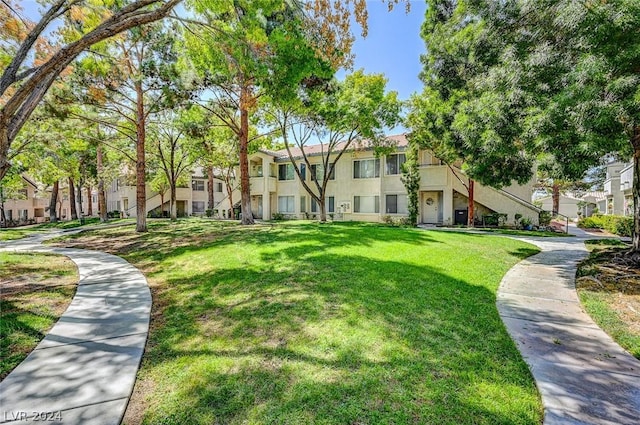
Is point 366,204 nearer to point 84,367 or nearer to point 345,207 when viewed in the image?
point 345,207

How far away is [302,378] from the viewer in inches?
133

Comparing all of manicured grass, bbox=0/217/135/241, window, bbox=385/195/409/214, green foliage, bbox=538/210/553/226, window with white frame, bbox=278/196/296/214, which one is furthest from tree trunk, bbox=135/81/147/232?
green foliage, bbox=538/210/553/226

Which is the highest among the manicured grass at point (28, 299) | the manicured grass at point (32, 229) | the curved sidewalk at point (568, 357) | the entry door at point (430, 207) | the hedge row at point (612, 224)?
the entry door at point (430, 207)

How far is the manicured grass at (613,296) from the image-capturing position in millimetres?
4743

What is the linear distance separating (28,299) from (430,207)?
2245cm

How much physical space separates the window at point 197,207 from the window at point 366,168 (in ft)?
80.4

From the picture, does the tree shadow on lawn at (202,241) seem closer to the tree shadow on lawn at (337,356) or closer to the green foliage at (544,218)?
the tree shadow on lawn at (337,356)

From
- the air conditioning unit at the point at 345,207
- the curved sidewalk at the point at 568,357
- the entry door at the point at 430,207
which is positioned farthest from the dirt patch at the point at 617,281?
the air conditioning unit at the point at 345,207

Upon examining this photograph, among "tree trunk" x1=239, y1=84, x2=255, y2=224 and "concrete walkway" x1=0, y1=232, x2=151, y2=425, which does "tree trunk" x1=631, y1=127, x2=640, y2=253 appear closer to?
"concrete walkway" x1=0, y1=232, x2=151, y2=425

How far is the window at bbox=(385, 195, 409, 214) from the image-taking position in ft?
75.3

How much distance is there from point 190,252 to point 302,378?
311 inches

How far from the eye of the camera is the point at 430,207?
23406 mm

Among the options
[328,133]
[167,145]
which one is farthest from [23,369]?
[167,145]

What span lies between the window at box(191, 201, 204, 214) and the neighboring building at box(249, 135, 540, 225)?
14622 millimetres
